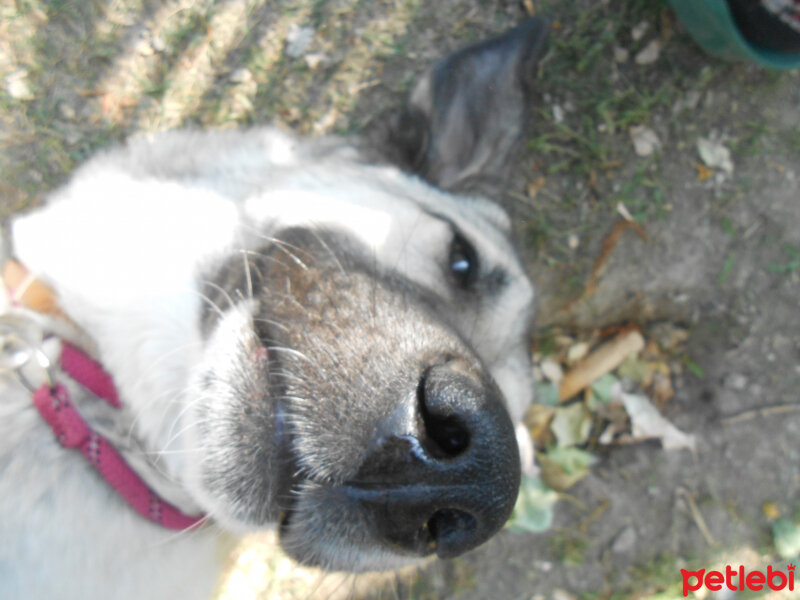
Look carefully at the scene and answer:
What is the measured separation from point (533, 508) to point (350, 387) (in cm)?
268

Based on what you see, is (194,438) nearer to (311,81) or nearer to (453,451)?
(453,451)

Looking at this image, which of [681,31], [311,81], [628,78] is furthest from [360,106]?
[681,31]

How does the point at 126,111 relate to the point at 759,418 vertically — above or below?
above

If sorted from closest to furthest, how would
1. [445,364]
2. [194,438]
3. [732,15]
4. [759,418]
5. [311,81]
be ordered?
[445,364] → [194,438] → [732,15] → [311,81] → [759,418]

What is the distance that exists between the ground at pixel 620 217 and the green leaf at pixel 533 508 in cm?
8

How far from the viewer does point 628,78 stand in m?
3.67

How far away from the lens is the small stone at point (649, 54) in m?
3.64

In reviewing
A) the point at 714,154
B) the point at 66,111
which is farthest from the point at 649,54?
the point at 66,111

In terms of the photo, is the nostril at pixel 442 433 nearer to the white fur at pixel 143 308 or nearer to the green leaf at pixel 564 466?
the white fur at pixel 143 308

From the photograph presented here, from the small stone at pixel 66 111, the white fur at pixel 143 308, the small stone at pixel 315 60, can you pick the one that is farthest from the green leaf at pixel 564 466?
the small stone at pixel 66 111

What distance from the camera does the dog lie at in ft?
4.51

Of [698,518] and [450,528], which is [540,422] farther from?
[450,528]

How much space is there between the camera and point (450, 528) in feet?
4.59

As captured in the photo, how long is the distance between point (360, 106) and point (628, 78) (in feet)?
5.68
